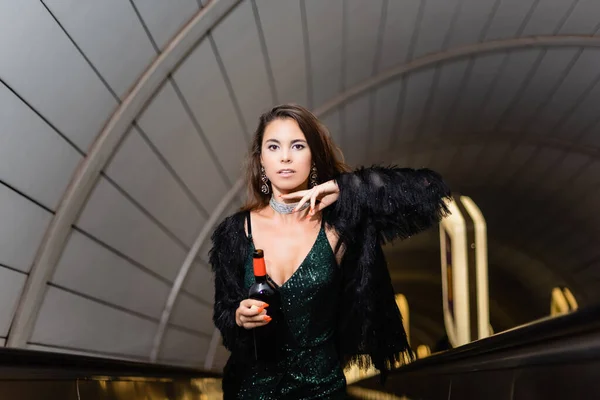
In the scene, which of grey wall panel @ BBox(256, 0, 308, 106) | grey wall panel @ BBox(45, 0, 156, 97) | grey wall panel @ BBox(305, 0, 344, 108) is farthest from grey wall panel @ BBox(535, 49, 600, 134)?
grey wall panel @ BBox(45, 0, 156, 97)

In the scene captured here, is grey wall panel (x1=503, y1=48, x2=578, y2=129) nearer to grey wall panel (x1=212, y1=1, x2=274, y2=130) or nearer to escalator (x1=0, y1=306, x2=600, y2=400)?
grey wall panel (x1=212, y1=1, x2=274, y2=130)

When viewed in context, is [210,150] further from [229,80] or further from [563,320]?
[563,320]

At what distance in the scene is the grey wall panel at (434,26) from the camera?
4.95 meters

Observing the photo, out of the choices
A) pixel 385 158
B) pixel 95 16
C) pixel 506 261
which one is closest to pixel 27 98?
pixel 95 16

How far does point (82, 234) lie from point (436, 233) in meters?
7.06

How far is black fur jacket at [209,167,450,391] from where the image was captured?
224 cm

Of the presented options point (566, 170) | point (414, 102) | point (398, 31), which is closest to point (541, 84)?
point (414, 102)

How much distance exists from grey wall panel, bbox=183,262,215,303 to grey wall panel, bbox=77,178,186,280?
0.26 metres

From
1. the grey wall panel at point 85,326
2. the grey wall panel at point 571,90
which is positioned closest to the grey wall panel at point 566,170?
the grey wall panel at point 571,90

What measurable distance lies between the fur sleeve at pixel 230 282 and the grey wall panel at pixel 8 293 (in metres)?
1.09

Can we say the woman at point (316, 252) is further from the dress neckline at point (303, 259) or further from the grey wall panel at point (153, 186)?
the grey wall panel at point (153, 186)

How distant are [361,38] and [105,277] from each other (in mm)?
2629

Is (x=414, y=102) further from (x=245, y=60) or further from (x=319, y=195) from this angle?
(x=319, y=195)

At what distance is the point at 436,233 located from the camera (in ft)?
31.8
